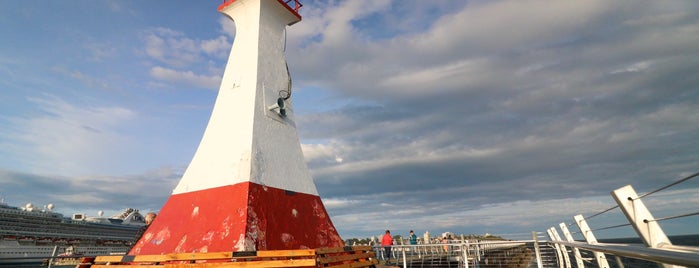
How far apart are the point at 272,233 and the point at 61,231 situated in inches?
2068

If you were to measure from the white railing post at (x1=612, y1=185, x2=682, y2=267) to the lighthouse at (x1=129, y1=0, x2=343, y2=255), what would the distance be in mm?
6553

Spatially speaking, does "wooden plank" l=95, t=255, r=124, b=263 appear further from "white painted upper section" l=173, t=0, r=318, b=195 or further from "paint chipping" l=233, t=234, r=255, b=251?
"white painted upper section" l=173, t=0, r=318, b=195

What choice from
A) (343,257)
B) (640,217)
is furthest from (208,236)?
(640,217)

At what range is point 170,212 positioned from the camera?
30.7 ft

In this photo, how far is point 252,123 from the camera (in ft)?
30.2

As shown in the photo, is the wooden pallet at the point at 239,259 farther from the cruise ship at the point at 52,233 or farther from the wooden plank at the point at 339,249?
the cruise ship at the point at 52,233

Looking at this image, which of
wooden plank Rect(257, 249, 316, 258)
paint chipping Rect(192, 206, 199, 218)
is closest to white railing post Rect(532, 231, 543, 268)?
wooden plank Rect(257, 249, 316, 258)

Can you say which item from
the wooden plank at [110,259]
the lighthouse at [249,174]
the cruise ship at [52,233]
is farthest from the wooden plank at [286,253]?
the cruise ship at [52,233]

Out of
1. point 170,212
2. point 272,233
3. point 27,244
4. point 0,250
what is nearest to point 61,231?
point 27,244

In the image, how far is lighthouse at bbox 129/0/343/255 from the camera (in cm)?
800

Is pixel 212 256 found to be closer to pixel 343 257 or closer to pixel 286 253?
pixel 286 253

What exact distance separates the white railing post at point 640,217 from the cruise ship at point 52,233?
47.0 metres

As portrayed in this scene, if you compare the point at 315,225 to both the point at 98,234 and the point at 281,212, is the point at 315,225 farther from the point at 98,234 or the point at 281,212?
the point at 98,234

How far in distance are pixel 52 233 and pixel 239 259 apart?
52.9 metres
